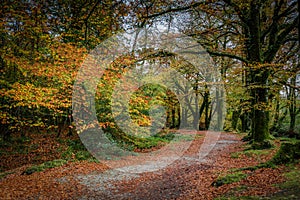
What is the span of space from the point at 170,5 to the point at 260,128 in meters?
6.97

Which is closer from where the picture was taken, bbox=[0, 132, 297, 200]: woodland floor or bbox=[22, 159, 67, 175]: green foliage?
bbox=[0, 132, 297, 200]: woodland floor

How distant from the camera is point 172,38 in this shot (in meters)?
13.4

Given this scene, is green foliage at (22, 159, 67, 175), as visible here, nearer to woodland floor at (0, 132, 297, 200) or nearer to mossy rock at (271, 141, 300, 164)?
woodland floor at (0, 132, 297, 200)

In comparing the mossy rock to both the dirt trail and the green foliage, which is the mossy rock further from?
the green foliage

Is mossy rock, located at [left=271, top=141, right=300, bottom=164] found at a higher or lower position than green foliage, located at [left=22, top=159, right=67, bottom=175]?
higher

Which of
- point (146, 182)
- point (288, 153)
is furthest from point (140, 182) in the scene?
point (288, 153)

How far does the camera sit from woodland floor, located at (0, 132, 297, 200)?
5863 mm

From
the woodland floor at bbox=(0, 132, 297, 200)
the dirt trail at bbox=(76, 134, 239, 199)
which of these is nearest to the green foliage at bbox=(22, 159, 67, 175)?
the woodland floor at bbox=(0, 132, 297, 200)

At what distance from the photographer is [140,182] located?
8141 mm

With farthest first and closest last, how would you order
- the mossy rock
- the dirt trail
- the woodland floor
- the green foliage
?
the green foliage
the dirt trail
the mossy rock
the woodland floor

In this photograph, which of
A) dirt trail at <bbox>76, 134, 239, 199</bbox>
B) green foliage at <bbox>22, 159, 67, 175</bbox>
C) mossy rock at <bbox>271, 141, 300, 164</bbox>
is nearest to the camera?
mossy rock at <bbox>271, 141, 300, 164</bbox>

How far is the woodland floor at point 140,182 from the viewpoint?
586 centimetres

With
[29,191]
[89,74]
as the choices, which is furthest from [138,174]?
[89,74]

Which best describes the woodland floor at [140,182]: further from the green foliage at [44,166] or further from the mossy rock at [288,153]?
the mossy rock at [288,153]
